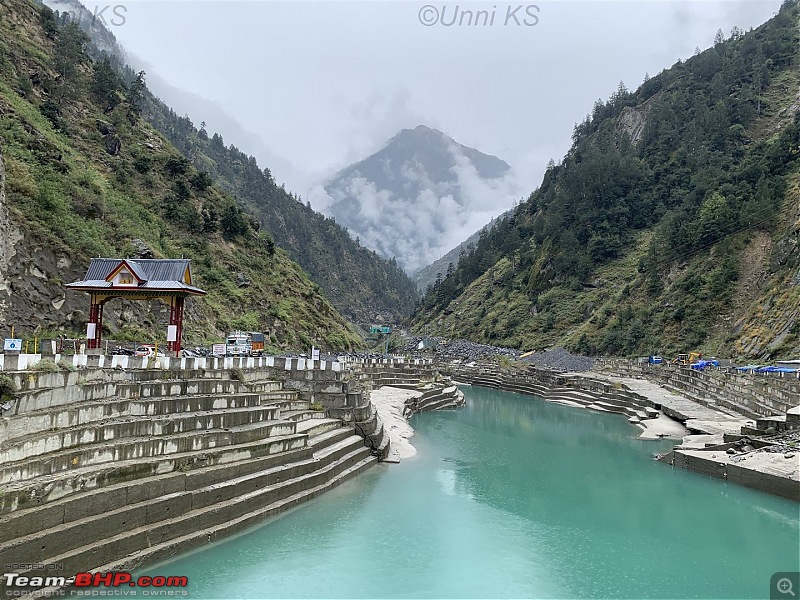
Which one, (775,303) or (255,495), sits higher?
(775,303)

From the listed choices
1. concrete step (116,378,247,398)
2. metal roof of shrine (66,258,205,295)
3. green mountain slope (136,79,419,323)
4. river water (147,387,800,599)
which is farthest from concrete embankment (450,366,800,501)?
green mountain slope (136,79,419,323)

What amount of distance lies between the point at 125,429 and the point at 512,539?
31.1ft

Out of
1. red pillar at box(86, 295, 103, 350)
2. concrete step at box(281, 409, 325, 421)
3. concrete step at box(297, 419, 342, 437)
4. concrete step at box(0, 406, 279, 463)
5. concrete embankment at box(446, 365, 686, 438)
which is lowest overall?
concrete embankment at box(446, 365, 686, 438)

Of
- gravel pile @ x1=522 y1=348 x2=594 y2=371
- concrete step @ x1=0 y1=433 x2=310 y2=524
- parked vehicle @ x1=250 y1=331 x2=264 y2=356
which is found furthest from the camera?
gravel pile @ x1=522 y1=348 x2=594 y2=371

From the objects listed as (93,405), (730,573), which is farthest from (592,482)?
(93,405)

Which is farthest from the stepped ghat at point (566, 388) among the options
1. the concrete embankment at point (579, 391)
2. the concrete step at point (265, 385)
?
the concrete step at point (265, 385)

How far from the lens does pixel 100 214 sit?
113 feet

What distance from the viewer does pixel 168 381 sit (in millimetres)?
13688

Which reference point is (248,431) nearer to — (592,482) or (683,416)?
(592,482)

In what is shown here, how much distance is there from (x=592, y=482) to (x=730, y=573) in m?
7.94

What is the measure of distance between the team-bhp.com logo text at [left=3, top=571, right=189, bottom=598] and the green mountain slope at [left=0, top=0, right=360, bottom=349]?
62.2ft

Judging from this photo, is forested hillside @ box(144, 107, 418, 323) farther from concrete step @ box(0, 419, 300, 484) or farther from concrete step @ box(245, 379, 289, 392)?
concrete step @ box(0, 419, 300, 484)

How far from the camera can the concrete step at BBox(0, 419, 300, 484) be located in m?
8.52

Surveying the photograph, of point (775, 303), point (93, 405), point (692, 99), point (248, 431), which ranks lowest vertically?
point (248, 431)
